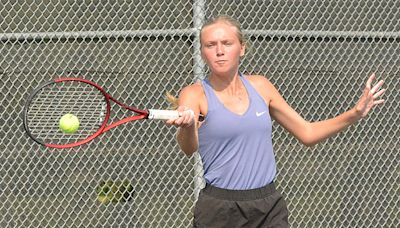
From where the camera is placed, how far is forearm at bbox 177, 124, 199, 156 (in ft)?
10.0

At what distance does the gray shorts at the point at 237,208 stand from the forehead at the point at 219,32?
0.58 meters

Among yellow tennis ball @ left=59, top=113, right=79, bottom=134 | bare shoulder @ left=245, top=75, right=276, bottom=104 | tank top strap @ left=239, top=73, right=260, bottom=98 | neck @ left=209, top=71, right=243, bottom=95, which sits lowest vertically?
yellow tennis ball @ left=59, top=113, right=79, bottom=134

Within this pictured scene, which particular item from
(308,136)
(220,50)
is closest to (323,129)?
(308,136)

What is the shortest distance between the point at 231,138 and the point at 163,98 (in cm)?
257

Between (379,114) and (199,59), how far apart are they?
1.51 metres

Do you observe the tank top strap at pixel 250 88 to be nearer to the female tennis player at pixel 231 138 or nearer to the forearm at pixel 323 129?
the female tennis player at pixel 231 138

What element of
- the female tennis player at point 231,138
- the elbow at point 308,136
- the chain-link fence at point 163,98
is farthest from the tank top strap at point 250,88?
the chain-link fence at point 163,98

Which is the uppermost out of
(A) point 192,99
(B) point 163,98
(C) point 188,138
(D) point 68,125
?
(B) point 163,98

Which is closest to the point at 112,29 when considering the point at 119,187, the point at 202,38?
the point at 119,187

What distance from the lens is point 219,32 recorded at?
323 centimetres

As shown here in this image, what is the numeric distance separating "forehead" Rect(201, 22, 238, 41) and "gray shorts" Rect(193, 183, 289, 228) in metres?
0.58

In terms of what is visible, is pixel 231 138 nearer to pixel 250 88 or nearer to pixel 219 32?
pixel 250 88

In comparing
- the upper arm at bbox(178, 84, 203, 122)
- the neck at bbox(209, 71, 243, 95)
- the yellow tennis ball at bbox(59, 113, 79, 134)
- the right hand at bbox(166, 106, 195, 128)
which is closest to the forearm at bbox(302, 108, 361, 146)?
the neck at bbox(209, 71, 243, 95)

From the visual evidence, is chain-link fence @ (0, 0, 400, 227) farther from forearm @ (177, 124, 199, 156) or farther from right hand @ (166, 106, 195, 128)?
right hand @ (166, 106, 195, 128)
